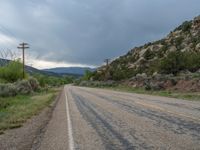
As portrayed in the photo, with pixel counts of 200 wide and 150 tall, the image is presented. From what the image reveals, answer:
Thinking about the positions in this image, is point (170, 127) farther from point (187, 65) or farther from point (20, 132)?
point (187, 65)

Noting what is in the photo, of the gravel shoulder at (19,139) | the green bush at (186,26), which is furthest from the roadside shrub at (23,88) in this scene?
the green bush at (186,26)

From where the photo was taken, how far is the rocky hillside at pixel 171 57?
67.2m

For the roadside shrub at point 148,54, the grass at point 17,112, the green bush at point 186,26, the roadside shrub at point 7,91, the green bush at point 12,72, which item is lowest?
the grass at point 17,112

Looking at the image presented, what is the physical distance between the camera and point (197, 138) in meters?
10.6

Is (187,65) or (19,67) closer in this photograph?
(187,65)

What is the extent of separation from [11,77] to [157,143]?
6663 cm

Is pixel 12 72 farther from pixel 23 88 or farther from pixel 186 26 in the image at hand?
pixel 186 26

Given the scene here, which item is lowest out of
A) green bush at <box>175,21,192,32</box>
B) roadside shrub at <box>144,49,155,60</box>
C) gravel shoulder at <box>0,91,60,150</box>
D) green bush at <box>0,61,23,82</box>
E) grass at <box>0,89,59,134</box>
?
gravel shoulder at <box>0,91,60,150</box>

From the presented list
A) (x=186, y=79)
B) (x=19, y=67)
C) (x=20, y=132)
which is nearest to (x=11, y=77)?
(x=19, y=67)

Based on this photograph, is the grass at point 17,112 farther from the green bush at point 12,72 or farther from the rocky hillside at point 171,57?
the green bush at point 12,72

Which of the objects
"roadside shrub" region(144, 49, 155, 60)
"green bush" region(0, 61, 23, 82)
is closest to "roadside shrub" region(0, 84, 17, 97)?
"green bush" region(0, 61, 23, 82)

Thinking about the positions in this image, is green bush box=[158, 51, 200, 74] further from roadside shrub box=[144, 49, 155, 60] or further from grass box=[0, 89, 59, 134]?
roadside shrub box=[144, 49, 155, 60]

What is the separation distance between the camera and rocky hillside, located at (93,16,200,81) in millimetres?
67188

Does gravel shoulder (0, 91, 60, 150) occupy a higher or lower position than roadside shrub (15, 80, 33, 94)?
lower
